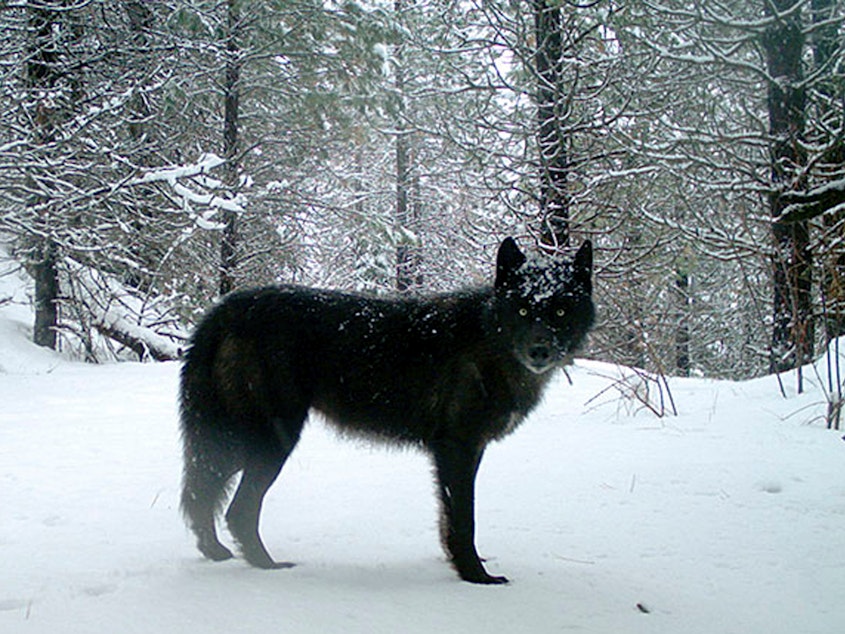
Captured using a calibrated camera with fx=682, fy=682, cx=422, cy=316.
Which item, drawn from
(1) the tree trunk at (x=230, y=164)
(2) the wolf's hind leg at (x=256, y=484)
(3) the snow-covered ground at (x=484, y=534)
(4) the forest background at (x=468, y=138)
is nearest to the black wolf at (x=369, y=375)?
(2) the wolf's hind leg at (x=256, y=484)

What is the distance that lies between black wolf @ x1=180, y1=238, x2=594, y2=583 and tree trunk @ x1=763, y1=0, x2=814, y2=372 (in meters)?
3.97

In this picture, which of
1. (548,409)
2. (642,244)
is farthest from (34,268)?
(642,244)

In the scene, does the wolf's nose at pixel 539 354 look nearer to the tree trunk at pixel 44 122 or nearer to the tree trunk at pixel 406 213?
the tree trunk at pixel 44 122

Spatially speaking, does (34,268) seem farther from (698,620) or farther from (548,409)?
(698,620)

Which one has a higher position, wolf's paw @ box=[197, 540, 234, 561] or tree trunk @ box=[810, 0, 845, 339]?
tree trunk @ box=[810, 0, 845, 339]

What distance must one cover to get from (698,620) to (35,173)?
967cm

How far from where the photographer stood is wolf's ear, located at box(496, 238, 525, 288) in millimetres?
3682

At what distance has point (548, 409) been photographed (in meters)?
8.00

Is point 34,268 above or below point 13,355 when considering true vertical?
above

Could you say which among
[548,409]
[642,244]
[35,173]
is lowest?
[548,409]

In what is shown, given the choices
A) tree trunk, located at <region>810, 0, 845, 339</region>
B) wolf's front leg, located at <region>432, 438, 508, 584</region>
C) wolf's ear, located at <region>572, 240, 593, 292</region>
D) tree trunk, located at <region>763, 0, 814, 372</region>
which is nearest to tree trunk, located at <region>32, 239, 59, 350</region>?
wolf's front leg, located at <region>432, 438, 508, 584</region>

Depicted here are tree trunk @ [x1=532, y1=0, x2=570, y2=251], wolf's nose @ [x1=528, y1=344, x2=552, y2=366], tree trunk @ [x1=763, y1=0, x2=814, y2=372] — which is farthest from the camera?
tree trunk @ [x1=532, y1=0, x2=570, y2=251]

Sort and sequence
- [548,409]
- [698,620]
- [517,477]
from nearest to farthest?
[698,620] → [517,477] → [548,409]

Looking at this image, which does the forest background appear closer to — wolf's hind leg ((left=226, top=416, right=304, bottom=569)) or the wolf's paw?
wolf's hind leg ((left=226, top=416, right=304, bottom=569))
